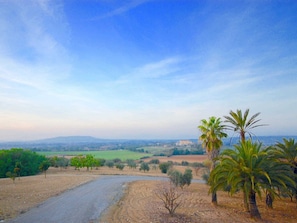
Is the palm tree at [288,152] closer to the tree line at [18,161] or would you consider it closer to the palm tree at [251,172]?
the palm tree at [251,172]

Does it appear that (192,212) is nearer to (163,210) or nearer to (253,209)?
(163,210)

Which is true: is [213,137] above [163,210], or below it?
above

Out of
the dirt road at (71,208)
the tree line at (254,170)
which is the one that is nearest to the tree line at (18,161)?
the dirt road at (71,208)

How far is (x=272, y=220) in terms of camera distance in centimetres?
1498

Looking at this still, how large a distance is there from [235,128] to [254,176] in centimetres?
554

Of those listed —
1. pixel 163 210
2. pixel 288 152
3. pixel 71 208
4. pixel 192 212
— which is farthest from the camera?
pixel 288 152

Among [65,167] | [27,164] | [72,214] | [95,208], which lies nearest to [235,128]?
[95,208]

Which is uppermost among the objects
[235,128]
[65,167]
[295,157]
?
[235,128]

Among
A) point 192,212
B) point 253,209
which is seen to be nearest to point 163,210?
point 192,212

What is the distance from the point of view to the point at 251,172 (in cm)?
1492

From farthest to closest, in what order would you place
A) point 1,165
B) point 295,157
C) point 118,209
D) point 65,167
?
1. point 65,167
2. point 1,165
3. point 295,157
4. point 118,209

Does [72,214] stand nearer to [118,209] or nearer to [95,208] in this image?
[95,208]

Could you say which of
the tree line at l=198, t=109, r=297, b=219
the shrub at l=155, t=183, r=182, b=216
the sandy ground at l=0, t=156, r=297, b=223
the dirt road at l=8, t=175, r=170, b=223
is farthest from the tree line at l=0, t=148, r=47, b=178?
the tree line at l=198, t=109, r=297, b=219

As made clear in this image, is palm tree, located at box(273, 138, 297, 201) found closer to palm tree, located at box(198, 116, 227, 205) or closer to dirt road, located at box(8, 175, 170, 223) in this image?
palm tree, located at box(198, 116, 227, 205)
